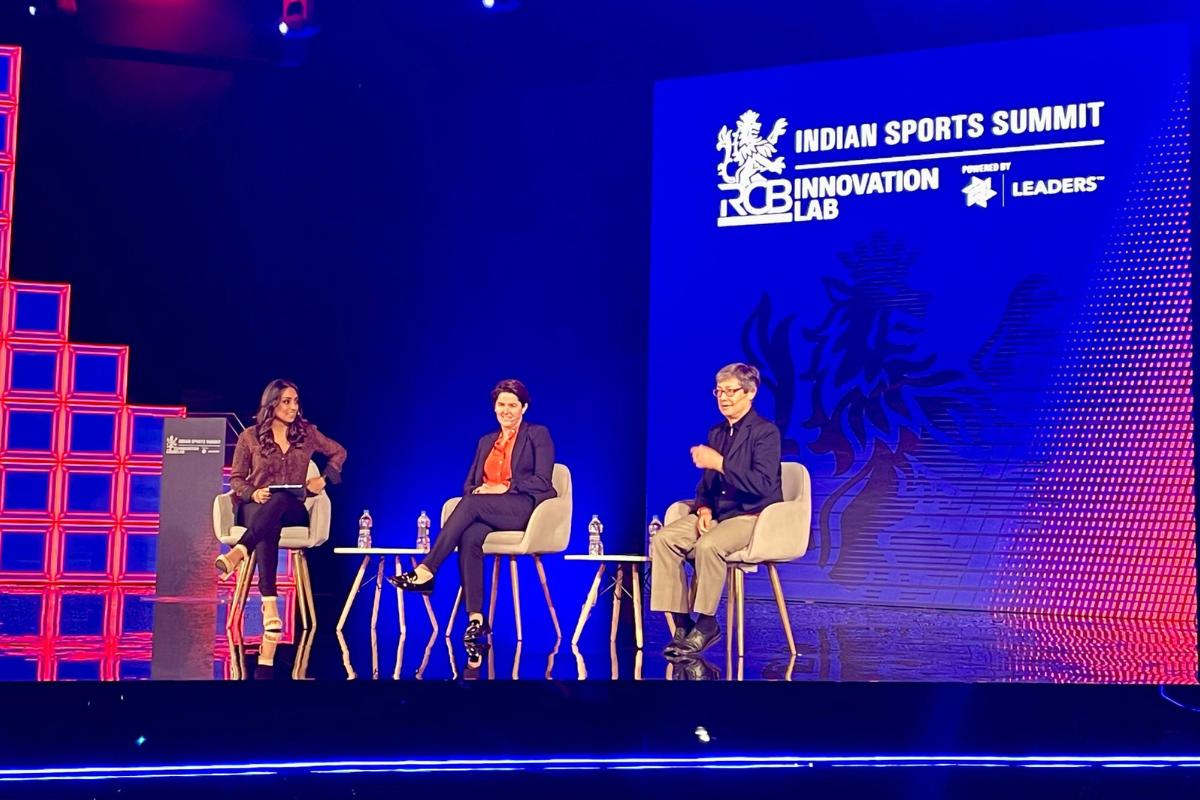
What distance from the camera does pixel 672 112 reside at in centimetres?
727

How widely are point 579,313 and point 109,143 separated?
3.13 meters

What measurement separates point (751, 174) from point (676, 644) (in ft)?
12.2

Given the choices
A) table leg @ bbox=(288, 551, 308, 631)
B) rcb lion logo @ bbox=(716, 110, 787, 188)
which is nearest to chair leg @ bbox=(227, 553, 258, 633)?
table leg @ bbox=(288, 551, 308, 631)

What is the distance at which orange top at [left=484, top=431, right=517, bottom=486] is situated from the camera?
4.83m

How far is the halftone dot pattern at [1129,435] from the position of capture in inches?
239

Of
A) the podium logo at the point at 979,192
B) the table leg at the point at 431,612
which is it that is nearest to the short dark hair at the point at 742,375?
the table leg at the point at 431,612

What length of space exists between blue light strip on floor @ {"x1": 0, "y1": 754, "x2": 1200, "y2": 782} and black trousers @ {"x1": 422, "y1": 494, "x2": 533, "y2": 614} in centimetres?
134

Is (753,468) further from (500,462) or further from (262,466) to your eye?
(262,466)

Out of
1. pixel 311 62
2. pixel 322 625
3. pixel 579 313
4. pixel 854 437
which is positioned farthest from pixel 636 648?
pixel 311 62

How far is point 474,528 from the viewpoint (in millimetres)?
4453

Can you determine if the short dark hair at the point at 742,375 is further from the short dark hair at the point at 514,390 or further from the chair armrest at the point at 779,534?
the short dark hair at the point at 514,390

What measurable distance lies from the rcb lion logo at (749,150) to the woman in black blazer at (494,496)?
2.86 meters

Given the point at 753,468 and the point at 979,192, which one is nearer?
the point at 753,468

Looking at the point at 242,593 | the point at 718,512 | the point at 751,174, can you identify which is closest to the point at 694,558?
the point at 718,512
